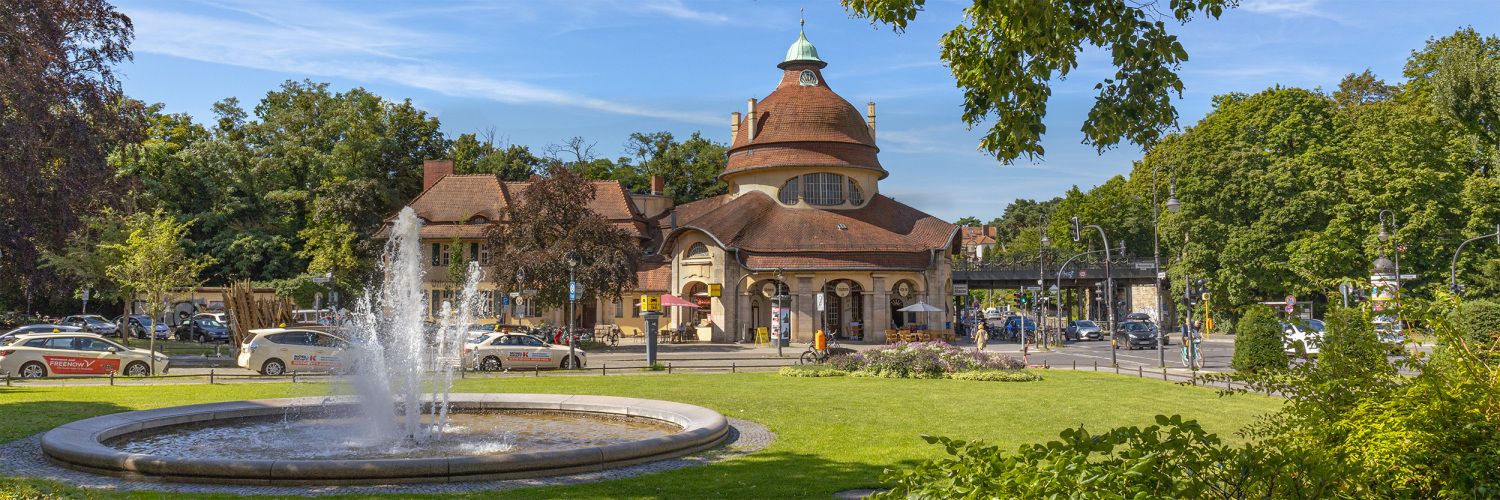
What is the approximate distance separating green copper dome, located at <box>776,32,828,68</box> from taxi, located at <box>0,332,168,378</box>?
43.8m

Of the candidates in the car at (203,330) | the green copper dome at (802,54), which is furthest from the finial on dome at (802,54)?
the car at (203,330)

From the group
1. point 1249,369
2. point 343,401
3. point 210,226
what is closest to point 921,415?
point 343,401

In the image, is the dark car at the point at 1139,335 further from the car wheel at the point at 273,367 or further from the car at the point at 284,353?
the car wheel at the point at 273,367

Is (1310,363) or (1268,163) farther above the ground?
(1268,163)

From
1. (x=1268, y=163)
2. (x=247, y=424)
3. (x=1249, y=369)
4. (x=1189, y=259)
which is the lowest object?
(x=247, y=424)

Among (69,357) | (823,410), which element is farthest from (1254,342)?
(69,357)

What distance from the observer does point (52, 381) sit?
84.1ft

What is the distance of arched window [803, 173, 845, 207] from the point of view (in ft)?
196

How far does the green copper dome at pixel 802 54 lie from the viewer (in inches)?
2564

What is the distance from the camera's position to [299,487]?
1073 cm

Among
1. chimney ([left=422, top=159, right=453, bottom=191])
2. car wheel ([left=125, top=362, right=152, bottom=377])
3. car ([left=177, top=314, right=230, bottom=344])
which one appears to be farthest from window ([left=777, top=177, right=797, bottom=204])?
car wheel ([left=125, top=362, right=152, bottom=377])

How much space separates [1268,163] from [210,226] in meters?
63.1

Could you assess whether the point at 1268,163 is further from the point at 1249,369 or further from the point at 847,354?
the point at 1249,369

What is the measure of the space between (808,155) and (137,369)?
37806mm
